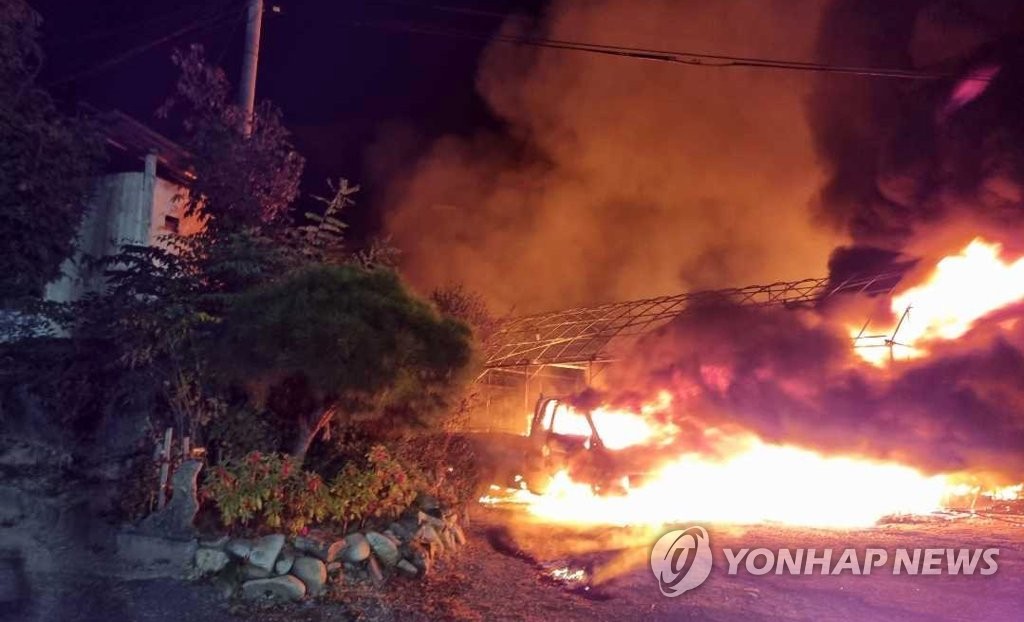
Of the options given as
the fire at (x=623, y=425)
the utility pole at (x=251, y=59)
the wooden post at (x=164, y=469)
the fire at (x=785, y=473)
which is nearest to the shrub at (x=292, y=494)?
the wooden post at (x=164, y=469)

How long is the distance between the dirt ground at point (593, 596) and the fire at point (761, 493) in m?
1.55

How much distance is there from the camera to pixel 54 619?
5633 millimetres

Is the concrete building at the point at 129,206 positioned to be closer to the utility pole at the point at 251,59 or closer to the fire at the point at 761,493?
the utility pole at the point at 251,59

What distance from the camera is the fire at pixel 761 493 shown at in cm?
1052

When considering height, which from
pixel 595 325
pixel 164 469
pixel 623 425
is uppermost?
pixel 595 325

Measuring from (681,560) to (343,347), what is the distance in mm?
4074

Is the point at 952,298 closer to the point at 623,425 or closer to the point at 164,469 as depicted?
the point at 623,425

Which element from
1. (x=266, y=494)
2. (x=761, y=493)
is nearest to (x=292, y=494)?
(x=266, y=494)

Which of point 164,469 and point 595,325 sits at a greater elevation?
point 595,325

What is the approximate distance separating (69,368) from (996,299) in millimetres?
11116

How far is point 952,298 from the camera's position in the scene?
10.3 metres

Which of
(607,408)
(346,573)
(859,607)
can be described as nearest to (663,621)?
(859,607)

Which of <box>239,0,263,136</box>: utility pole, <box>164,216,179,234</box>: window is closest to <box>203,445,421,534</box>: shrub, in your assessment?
<box>239,0,263,136</box>: utility pole

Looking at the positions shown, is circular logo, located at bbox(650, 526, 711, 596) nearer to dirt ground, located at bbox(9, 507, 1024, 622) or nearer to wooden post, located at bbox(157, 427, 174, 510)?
dirt ground, located at bbox(9, 507, 1024, 622)
